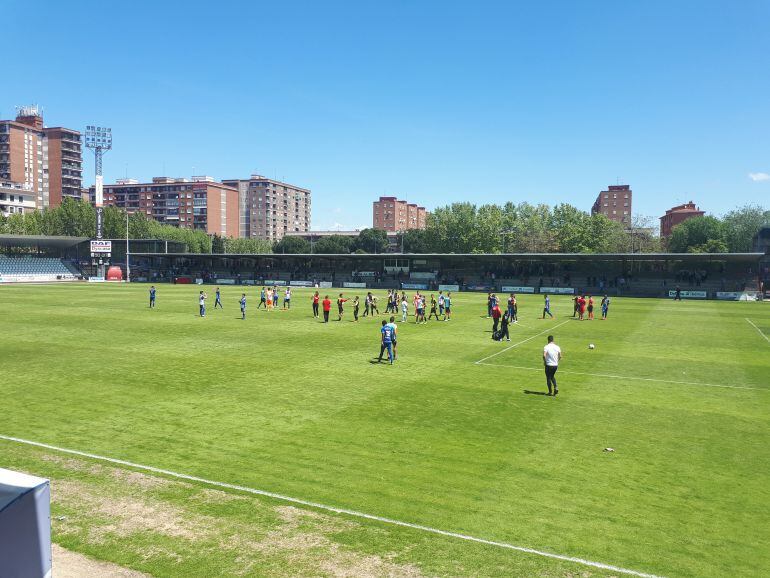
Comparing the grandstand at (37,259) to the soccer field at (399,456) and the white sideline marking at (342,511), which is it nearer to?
the soccer field at (399,456)

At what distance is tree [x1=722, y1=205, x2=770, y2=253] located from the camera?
350ft

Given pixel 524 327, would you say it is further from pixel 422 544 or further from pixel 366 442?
pixel 422 544

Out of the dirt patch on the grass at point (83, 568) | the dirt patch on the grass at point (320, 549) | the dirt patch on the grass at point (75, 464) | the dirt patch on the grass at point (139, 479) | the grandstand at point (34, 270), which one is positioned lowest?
the dirt patch on the grass at point (320, 549)

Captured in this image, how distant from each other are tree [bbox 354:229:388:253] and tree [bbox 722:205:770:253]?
76252mm

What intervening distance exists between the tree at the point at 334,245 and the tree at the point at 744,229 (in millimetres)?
82120

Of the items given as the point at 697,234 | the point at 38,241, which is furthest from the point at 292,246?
the point at 697,234

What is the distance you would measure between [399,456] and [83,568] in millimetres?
5791

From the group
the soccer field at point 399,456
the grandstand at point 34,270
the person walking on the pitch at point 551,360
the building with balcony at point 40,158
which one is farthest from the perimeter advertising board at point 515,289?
the building with balcony at point 40,158

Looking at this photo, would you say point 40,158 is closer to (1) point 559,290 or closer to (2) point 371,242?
(2) point 371,242

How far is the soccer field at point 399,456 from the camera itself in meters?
7.70

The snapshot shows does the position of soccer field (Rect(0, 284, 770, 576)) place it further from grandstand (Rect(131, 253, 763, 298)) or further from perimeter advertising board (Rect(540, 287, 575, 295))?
grandstand (Rect(131, 253, 763, 298))

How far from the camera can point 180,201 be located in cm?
16312

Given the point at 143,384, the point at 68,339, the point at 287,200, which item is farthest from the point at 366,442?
the point at 287,200

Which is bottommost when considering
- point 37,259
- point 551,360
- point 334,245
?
point 551,360
